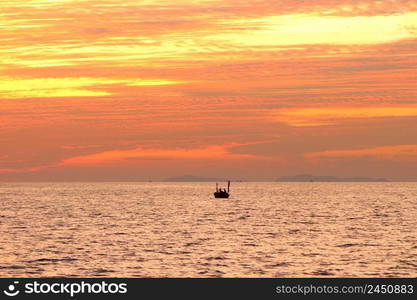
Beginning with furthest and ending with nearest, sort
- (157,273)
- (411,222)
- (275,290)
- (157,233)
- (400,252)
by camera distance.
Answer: (411,222) → (157,233) → (400,252) → (157,273) → (275,290)

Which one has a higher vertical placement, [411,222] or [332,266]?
[411,222]

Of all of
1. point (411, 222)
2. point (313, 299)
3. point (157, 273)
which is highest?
point (411, 222)

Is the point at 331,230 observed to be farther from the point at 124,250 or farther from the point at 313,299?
the point at 313,299

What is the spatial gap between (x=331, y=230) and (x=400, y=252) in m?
27.9

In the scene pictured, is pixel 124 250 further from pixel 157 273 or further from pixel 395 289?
pixel 395 289

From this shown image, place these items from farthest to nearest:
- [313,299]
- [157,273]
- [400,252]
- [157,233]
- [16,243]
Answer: [157,233]
[16,243]
[400,252]
[157,273]
[313,299]

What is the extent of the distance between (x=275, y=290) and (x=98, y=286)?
1071 centimetres

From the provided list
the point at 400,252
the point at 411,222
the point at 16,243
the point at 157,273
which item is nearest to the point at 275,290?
the point at 157,273

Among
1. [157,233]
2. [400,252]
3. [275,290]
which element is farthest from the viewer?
[157,233]

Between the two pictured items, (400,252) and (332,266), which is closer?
(332,266)

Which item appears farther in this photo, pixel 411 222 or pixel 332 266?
pixel 411 222

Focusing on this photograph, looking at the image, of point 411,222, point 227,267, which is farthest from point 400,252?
point 411,222

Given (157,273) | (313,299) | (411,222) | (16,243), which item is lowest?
(313,299)

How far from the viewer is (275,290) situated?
158 ft
